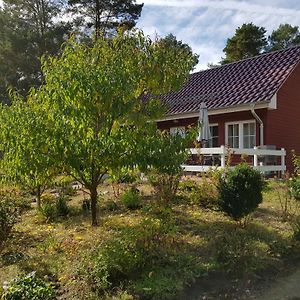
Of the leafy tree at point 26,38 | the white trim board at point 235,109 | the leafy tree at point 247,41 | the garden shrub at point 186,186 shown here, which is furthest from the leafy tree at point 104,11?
the garden shrub at point 186,186

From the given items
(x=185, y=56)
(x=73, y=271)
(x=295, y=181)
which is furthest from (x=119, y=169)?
(x=295, y=181)

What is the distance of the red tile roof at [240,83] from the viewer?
15.1 metres

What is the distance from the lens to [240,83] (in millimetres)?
16688

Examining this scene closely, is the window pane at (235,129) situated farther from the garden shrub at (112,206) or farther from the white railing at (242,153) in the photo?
the garden shrub at (112,206)

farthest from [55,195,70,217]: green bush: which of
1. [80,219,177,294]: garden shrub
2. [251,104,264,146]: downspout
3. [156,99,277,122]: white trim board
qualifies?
[251,104,264,146]: downspout

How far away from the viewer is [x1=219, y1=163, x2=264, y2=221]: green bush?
6317 mm

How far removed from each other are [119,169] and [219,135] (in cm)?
1070

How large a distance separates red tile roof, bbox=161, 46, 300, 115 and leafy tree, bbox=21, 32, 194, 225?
6.95 metres

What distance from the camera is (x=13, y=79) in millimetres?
31859

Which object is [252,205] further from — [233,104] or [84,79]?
[233,104]

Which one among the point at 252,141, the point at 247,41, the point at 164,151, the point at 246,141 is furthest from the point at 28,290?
the point at 247,41

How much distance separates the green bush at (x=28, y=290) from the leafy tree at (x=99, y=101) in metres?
2.06

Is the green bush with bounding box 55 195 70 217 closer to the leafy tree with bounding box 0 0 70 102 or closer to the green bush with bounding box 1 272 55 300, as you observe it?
the green bush with bounding box 1 272 55 300

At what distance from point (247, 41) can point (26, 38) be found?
19064 millimetres
